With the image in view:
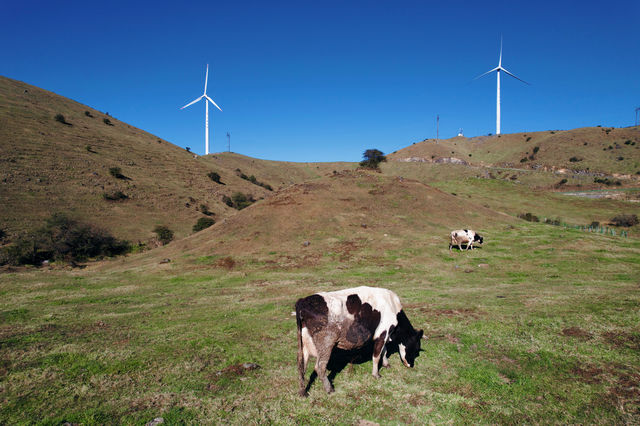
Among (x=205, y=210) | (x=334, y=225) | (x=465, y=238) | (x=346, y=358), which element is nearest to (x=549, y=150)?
(x=465, y=238)

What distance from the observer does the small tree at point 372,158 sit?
70.2 meters

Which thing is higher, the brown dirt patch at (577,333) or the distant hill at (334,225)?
the distant hill at (334,225)

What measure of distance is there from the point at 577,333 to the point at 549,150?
135756 mm

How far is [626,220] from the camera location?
49.2m

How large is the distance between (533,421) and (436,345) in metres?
3.74

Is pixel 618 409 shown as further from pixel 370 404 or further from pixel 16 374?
pixel 16 374

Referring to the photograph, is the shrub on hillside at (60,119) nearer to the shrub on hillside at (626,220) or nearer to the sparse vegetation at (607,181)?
the shrub on hillside at (626,220)

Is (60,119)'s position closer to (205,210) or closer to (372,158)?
(205,210)

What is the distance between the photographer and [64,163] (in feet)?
196

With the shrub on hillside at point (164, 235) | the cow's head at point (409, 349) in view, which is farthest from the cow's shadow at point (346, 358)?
the shrub on hillside at point (164, 235)

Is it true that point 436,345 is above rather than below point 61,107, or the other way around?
below

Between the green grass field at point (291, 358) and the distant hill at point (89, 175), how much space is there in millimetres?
34902

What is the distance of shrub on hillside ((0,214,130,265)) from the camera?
113 feet

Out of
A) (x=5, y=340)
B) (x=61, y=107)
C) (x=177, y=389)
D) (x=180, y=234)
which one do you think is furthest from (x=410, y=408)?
(x=61, y=107)
